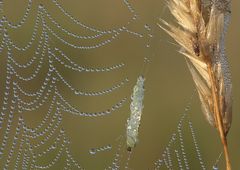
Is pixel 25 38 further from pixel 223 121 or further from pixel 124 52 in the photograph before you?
pixel 223 121

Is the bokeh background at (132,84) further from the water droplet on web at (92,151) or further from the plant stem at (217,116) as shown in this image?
the plant stem at (217,116)

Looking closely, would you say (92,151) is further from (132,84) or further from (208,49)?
(208,49)

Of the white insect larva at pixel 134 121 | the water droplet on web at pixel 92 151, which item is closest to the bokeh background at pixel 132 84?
the water droplet on web at pixel 92 151

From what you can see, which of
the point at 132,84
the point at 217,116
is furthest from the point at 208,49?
the point at 132,84

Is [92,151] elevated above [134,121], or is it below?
below

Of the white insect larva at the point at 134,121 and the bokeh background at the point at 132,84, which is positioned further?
Result: the bokeh background at the point at 132,84

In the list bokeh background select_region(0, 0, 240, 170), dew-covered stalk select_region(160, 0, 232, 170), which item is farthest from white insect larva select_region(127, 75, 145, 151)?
bokeh background select_region(0, 0, 240, 170)

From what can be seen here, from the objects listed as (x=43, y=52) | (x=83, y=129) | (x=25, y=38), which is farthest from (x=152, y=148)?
(x=25, y=38)

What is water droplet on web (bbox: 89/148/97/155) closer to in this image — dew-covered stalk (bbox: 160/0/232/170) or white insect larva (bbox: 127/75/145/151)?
white insect larva (bbox: 127/75/145/151)
